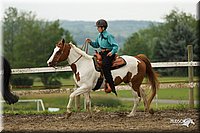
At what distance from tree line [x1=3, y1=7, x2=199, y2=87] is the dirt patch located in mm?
20367

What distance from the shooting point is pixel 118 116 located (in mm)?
8695

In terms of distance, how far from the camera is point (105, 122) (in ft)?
25.6

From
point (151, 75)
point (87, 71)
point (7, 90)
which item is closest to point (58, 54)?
point (87, 71)

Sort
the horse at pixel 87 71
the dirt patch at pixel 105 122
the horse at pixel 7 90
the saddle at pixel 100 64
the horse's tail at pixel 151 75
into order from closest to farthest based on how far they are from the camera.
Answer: the dirt patch at pixel 105 122, the horse at pixel 7 90, the horse at pixel 87 71, the saddle at pixel 100 64, the horse's tail at pixel 151 75

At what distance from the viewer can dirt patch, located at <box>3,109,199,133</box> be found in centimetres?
677

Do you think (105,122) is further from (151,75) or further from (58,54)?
(151,75)

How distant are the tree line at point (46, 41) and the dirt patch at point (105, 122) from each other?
20367 mm

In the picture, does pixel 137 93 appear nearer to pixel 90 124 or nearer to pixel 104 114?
pixel 104 114

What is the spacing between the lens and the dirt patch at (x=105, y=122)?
6774mm

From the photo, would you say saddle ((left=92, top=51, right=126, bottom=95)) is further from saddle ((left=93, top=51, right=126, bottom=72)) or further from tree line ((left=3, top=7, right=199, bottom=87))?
tree line ((left=3, top=7, right=199, bottom=87))

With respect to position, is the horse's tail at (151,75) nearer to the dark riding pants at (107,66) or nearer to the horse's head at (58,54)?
the dark riding pants at (107,66)

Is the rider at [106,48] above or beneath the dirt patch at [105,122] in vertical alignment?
above

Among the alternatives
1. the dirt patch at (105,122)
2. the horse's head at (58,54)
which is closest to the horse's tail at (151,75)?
the dirt patch at (105,122)

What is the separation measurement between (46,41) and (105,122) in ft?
104
